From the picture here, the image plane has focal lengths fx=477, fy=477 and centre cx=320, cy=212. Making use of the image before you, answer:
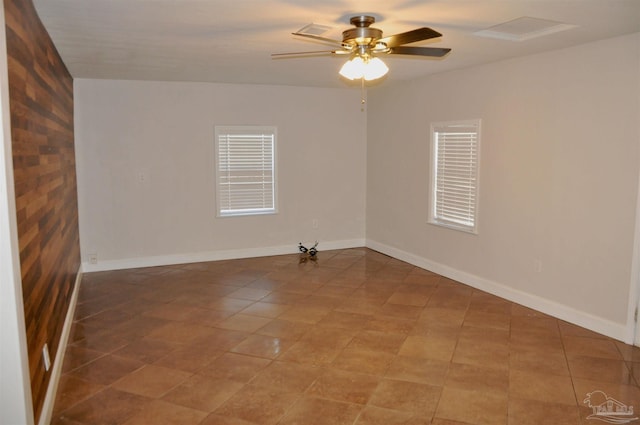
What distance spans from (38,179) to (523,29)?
142 inches

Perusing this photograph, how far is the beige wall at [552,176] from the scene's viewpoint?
3.81 m

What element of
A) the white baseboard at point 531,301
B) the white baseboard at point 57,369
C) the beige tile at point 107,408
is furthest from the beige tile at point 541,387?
the white baseboard at point 57,369

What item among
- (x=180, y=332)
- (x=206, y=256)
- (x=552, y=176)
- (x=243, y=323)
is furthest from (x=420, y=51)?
(x=206, y=256)

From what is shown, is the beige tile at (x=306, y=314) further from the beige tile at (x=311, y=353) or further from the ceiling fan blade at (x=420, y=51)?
the ceiling fan blade at (x=420, y=51)

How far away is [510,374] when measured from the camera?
3299 mm

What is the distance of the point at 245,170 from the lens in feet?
21.9

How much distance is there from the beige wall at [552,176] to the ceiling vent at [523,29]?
1.78 feet

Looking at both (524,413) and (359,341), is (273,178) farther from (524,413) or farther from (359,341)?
(524,413)

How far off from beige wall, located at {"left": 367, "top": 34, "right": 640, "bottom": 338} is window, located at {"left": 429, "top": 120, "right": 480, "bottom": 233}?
0.39 feet

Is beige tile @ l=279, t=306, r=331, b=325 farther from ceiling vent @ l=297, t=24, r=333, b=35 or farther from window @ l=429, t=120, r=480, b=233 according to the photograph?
ceiling vent @ l=297, t=24, r=333, b=35

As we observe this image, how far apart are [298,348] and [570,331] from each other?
2319mm

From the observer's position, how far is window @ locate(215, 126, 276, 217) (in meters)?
6.54

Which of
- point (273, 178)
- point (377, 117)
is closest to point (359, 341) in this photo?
point (273, 178)

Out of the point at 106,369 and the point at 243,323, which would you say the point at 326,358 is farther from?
the point at 106,369
